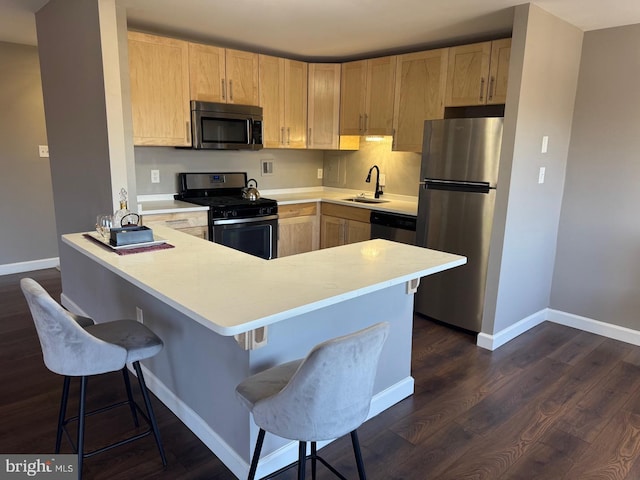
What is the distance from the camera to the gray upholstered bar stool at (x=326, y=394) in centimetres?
129

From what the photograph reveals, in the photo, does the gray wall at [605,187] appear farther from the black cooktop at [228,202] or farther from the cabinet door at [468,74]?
the black cooktop at [228,202]

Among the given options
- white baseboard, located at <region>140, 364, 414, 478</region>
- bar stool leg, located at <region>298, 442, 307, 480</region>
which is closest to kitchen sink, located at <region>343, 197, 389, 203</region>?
white baseboard, located at <region>140, 364, 414, 478</region>

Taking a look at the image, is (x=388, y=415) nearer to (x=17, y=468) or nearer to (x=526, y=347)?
(x=526, y=347)

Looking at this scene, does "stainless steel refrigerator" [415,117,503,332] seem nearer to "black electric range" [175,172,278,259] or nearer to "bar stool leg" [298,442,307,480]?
"black electric range" [175,172,278,259]

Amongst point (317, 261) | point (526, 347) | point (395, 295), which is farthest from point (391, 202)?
point (317, 261)

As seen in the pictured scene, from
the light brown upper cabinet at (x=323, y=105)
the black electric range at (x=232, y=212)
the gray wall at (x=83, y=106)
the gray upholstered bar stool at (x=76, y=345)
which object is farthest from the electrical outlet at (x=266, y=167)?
the gray upholstered bar stool at (x=76, y=345)

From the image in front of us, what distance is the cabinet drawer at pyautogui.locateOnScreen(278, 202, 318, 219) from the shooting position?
438 cm

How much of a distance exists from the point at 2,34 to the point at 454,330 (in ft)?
15.8

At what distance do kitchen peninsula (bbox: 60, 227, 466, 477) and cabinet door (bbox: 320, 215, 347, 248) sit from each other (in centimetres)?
209

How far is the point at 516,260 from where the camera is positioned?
3273 millimetres

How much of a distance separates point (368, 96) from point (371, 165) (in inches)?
31.4

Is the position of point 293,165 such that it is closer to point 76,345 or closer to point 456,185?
point 456,185

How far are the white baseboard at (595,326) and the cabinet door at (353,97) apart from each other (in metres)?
2.46

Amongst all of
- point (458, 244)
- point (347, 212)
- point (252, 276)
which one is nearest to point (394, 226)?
point (347, 212)
